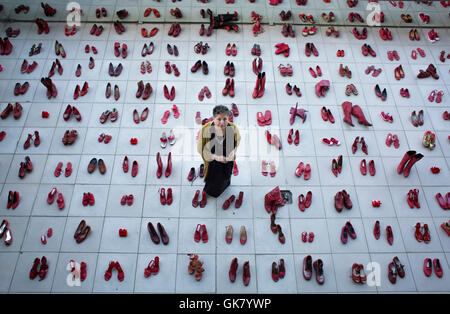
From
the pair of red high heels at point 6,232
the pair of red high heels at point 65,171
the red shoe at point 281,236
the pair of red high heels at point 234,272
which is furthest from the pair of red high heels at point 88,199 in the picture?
the red shoe at point 281,236

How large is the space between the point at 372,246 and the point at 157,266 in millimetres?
2817

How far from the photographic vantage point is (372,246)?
4.69m

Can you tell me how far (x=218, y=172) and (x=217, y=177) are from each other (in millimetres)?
102

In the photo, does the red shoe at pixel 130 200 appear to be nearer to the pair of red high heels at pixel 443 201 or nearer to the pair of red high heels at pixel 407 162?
the pair of red high heels at pixel 407 162

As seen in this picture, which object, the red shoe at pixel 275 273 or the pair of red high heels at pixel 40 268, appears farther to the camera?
the red shoe at pixel 275 273

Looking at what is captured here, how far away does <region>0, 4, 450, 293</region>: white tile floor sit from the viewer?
4.43 meters

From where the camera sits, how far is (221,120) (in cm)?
405

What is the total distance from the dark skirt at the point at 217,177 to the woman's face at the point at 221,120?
52cm

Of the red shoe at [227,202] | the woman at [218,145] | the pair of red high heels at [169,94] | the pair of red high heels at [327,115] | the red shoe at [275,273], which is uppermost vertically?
the pair of red high heels at [169,94]

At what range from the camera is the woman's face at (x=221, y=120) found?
13.2ft

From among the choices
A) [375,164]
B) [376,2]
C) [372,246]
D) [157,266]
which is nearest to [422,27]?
[376,2]

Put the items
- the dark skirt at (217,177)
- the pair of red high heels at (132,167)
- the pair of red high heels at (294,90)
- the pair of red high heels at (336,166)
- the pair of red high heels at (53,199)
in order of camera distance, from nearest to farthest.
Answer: the dark skirt at (217,177)
the pair of red high heels at (53,199)
the pair of red high heels at (132,167)
the pair of red high heels at (336,166)
the pair of red high heels at (294,90)

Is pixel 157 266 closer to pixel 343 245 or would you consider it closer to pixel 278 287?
pixel 278 287

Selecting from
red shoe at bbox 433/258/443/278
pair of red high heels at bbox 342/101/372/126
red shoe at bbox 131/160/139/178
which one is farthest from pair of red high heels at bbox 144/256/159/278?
pair of red high heels at bbox 342/101/372/126
